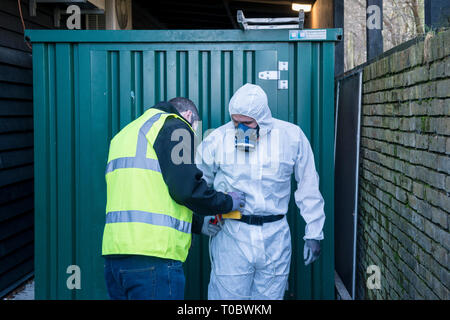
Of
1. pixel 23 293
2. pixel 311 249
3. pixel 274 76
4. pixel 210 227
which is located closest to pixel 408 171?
pixel 311 249

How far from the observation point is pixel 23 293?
5.22 meters

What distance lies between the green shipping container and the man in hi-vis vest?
1503 millimetres

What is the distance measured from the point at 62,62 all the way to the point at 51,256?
1683 millimetres

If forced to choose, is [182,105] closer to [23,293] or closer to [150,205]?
[150,205]

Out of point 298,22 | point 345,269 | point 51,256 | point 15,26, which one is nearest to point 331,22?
point 298,22

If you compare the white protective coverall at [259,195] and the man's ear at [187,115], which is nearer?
the man's ear at [187,115]

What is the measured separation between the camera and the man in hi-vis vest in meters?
2.93

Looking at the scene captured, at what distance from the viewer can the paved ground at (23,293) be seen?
503cm

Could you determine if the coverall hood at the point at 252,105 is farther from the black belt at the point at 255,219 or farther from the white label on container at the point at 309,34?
the white label on container at the point at 309,34

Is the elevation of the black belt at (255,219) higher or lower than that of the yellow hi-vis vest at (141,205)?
lower

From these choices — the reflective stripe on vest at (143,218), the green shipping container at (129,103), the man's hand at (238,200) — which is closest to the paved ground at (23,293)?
the green shipping container at (129,103)

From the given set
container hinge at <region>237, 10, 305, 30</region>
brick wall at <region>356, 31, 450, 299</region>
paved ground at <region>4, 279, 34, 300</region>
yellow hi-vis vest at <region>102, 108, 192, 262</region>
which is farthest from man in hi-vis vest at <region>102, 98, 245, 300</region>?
paved ground at <region>4, 279, 34, 300</region>

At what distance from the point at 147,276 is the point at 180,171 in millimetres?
623
